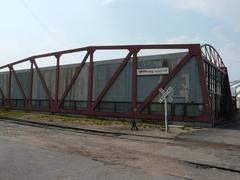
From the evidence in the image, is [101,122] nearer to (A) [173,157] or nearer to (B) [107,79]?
(B) [107,79]

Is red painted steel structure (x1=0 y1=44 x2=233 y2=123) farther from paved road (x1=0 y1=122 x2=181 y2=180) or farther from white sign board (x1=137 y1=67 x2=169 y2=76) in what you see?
paved road (x1=0 y1=122 x2=181 y2=180)

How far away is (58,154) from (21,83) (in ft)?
113

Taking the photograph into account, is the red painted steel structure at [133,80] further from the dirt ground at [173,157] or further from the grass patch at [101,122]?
the dirt ground at [173,157]

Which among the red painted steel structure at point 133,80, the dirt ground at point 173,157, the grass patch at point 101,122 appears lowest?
the dirt ground at point 173,157

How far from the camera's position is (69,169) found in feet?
28.5

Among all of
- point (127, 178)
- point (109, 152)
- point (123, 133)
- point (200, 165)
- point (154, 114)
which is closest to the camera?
point (127, 178)

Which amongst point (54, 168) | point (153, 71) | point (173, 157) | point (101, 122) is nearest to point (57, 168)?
point (54, 168)

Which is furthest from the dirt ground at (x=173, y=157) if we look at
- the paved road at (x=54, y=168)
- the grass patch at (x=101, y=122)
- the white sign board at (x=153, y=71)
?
the white sign board at (x=153, y=71)

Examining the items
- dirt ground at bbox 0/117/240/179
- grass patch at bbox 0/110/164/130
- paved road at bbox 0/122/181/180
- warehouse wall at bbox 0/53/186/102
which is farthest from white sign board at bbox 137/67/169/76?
paved road at bbox 0/122/181/180

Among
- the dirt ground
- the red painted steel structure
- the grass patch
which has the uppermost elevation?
the red painted steel structure

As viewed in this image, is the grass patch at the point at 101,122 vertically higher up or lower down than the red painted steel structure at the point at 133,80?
lower down

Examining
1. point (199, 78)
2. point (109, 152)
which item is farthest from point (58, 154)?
point (199, 78)

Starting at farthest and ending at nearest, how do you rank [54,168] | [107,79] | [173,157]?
[107,79] < [173,157] < [54,168]

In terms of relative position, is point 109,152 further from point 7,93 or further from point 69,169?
point 7,93
